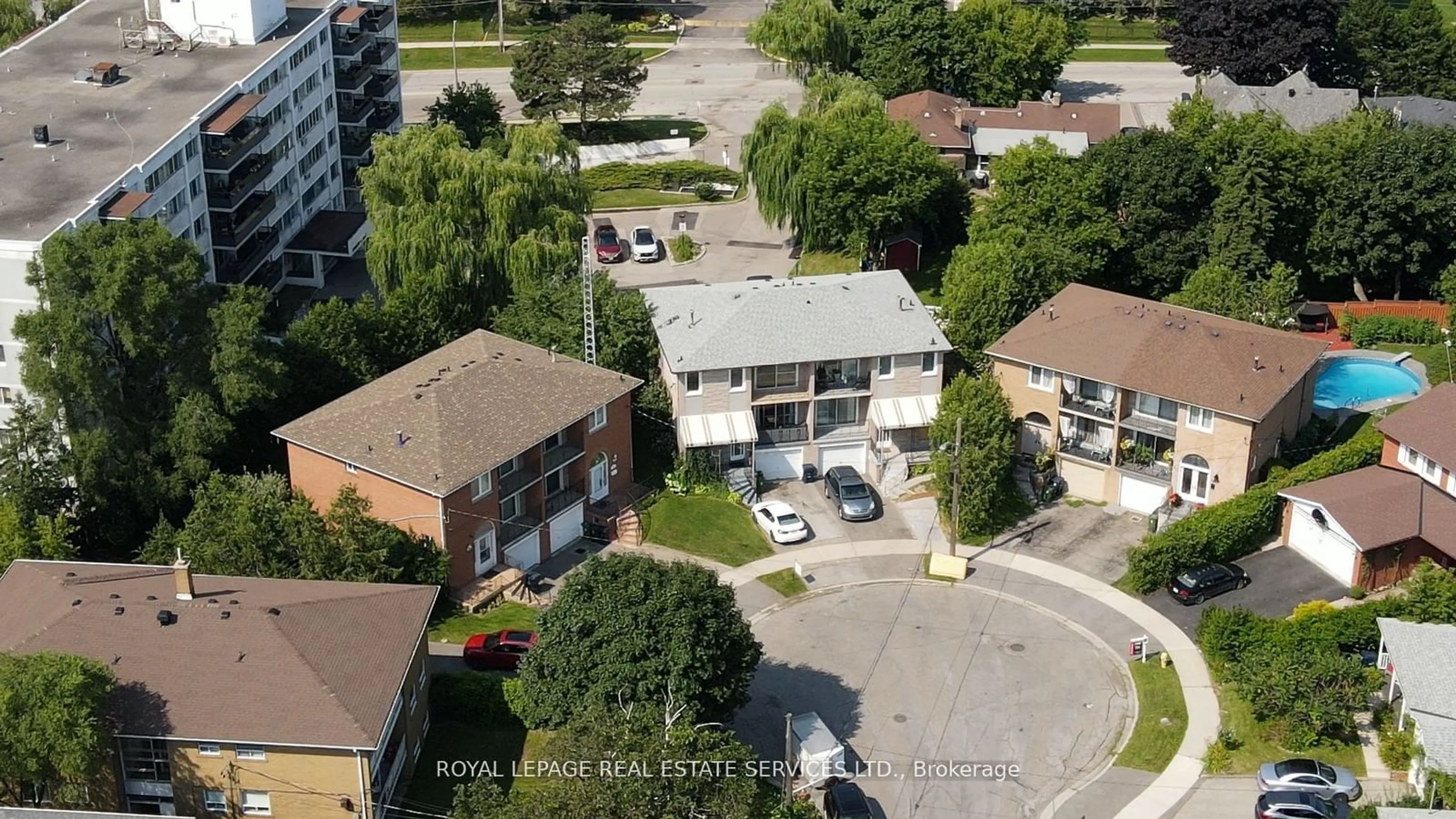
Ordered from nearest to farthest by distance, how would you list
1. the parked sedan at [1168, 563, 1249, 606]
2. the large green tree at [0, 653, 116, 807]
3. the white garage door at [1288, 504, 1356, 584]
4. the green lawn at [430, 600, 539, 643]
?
1. the large green tree at [0, 653, 116, 807]
2. the green lawn at [430, 600, 539, 643]
3. the parked sedan at [1168, 563, 1249, 606]
4. the white garage door at [1288, 504, 1356, 584]

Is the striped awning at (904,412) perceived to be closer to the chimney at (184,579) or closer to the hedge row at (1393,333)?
the hedge row at (1393,333)

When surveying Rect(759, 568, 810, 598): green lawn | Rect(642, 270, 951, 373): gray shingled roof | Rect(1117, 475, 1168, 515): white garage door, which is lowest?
Rect(759, 568, 810, 598): green lawn

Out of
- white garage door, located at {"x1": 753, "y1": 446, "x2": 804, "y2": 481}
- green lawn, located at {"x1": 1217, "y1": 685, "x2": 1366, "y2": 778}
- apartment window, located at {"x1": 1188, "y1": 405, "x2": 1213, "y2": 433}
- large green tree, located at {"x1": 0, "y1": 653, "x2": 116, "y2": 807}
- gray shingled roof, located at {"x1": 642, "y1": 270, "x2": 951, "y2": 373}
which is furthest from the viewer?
white garage door, located at {"x1": 753, "y1": 446, "x2": 804, "y2": 481}

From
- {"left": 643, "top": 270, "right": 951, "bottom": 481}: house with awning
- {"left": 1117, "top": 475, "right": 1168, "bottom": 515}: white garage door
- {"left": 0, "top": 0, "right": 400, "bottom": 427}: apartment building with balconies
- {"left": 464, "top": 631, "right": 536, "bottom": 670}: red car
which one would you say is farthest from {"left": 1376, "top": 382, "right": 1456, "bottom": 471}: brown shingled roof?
{"left": 0, "top": 0, "right": 400, "bottom": 427}: apartment building with balconies

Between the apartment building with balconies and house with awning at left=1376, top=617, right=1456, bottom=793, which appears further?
the apartment building with balconies

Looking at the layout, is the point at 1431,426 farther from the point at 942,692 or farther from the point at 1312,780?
the point at 942,692

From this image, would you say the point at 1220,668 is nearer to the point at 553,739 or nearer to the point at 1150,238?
the point at 553,739

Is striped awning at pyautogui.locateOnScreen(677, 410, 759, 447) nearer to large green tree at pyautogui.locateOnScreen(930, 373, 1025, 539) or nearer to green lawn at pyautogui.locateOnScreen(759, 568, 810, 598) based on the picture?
green lawn at pyautogui.locateOnScreen(759, 568, 810, 598)

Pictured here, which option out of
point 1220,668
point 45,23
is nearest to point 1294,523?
point 1220,668
